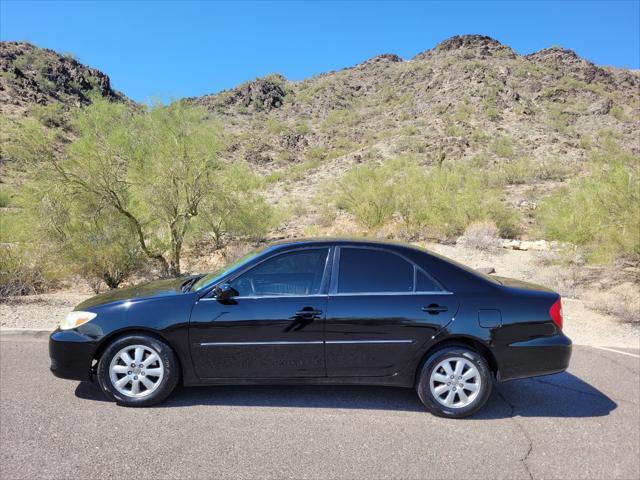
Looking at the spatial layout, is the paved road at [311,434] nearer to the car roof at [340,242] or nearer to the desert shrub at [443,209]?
the car roof at [340,242]

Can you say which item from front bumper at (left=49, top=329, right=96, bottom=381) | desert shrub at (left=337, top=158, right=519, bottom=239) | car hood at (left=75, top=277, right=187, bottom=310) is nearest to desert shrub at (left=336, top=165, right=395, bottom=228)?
desert shrub at (left=337, top=158, right=519, bottom=239)

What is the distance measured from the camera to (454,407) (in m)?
4.41

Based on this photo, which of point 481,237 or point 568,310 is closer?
point 568,310

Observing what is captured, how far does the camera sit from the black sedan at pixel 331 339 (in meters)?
4.41

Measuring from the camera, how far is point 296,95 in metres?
66.5

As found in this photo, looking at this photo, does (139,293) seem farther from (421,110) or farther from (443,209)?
(421,110)

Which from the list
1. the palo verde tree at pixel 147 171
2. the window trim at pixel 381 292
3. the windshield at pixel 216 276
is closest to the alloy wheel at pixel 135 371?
the windshield at pixel 216 276

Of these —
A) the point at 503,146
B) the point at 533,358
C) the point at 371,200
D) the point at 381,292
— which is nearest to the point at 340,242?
the point at 381,292

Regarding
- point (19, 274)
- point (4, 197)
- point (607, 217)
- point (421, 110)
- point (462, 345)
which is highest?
point (421, 110)

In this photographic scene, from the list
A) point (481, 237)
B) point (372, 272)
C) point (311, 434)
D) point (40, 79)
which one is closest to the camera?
point (311, 434)

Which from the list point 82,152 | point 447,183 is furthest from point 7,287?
point 447,183

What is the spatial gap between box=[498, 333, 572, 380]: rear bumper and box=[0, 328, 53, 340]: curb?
6.03 m

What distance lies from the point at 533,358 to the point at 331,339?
6.05 ft

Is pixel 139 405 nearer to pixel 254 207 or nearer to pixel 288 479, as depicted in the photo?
pixel 288 479
